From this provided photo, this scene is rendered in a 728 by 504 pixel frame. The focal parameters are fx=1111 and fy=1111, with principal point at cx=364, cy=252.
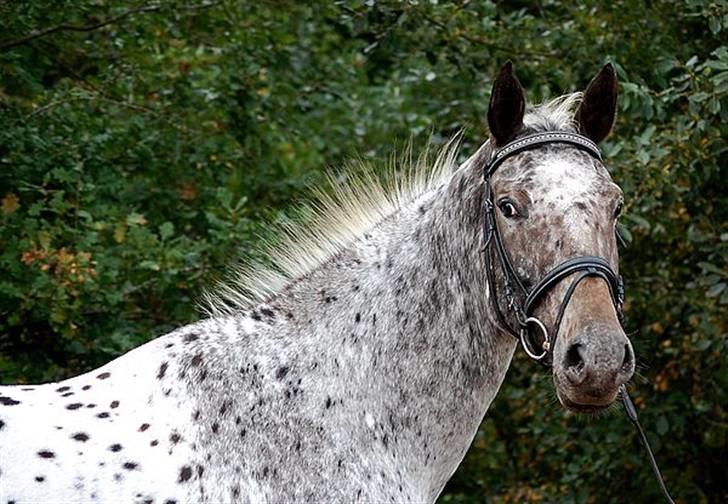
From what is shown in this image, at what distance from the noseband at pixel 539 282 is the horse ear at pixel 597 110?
18cm

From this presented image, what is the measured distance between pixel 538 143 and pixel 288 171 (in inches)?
198

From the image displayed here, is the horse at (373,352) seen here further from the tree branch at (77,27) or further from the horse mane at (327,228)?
the tree branch at (77,27)

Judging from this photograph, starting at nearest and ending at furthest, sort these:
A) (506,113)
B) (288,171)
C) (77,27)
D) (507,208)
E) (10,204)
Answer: (507,208), (506,113), (10,204), (77,27), (288,171)

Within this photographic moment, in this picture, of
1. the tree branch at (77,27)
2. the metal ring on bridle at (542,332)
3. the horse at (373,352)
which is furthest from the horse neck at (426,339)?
the tree branch at (77,27)

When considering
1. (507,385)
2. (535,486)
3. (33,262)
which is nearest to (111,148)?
(33,262)

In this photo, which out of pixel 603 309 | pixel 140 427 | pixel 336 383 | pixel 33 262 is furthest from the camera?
pixel 33 262

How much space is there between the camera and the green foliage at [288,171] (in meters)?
6.29

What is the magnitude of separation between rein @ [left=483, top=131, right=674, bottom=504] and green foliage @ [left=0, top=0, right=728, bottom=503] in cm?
224

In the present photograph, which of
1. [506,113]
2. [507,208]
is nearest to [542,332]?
[507,208]

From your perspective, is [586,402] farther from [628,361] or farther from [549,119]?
[549,119]

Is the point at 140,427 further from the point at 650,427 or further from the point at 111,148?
the point at 650,427

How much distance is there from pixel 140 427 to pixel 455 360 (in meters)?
1.14

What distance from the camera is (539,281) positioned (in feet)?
12.1

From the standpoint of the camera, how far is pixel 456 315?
4023 millimetres
